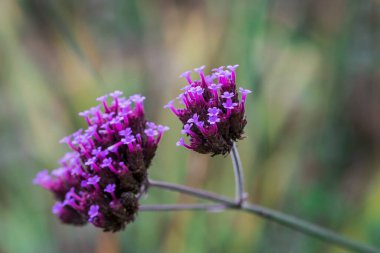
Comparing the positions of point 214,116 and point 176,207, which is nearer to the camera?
point 214,116

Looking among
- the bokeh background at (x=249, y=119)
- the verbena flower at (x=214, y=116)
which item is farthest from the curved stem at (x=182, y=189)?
the bokeh background at (x=249, y=119)

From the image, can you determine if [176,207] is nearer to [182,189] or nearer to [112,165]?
[182,189]

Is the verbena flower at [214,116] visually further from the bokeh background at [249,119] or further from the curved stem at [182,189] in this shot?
the bokeh background at [249,119]

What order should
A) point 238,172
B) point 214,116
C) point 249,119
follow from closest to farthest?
1. point 214,116
2. point 238,172
3. point 249,119

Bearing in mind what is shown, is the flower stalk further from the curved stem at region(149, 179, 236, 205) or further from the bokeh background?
the bokeh background

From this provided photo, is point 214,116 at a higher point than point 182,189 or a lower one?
higher

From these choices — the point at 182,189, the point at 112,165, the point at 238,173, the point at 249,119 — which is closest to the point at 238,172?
the point at 238,173

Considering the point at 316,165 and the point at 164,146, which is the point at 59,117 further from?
the point at 316,165

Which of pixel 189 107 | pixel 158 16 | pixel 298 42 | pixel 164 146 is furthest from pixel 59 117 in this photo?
pixel 189 107
